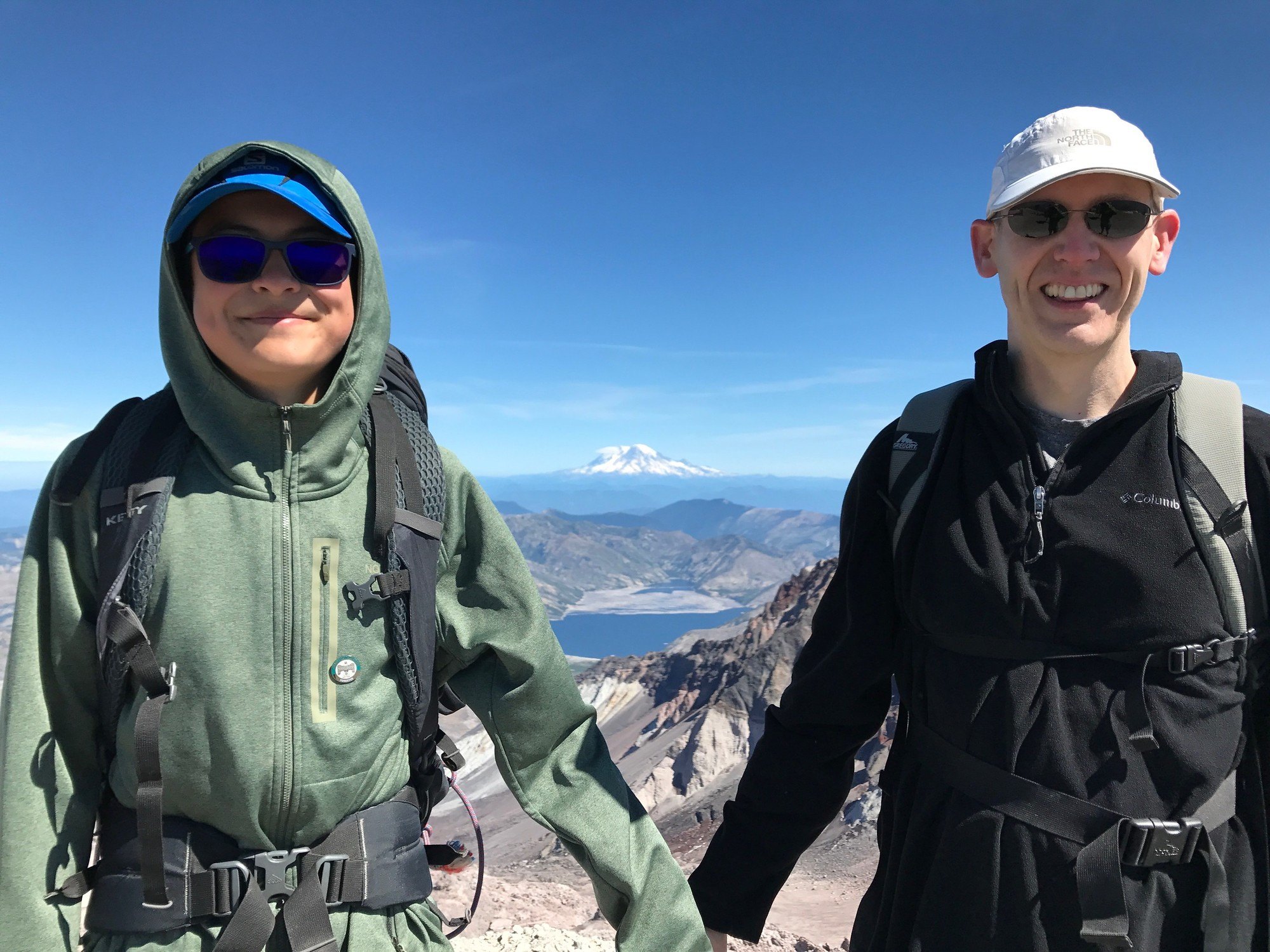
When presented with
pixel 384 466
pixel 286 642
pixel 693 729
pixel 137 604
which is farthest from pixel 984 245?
pixel 693 729

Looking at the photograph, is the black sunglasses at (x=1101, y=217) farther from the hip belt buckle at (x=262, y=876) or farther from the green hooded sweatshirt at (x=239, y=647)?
the hip belt buckle at (x=262, y=876)

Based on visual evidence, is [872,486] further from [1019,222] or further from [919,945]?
[919,945]

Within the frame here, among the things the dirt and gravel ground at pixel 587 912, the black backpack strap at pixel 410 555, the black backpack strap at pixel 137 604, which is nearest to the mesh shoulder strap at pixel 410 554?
the black backpack strap at pixel 410 555

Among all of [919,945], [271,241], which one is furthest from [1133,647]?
[271,241]

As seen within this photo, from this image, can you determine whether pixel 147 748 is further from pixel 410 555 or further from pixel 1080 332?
pixel 1080 332

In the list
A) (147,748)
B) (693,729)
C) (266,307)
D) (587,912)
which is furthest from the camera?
(693,729)

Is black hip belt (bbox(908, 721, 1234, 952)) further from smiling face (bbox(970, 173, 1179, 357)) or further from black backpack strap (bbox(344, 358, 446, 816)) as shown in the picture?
black backpack strap (bbox(344, 358, 446, 816))

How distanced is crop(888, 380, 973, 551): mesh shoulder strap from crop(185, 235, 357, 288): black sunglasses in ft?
6.33

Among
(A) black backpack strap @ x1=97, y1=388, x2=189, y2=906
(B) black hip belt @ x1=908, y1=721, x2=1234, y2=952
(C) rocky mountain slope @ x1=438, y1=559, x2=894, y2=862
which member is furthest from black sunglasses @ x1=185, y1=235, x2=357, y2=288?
(C) rocky mountain slope @ x1=438, y1=559, x2=894, y2=862

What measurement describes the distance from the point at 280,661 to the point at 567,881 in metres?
23.6

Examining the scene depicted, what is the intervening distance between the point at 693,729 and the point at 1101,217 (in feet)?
184

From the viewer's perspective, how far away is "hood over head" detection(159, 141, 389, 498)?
251 centimetres

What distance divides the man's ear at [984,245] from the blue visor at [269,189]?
81.3 inches

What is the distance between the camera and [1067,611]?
252 cm
